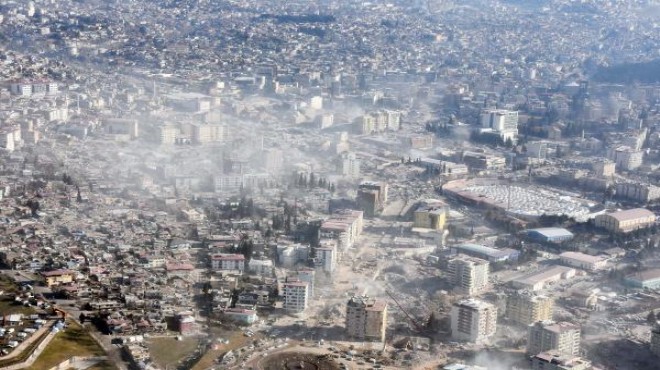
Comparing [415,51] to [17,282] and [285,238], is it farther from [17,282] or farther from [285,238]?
[17,282]

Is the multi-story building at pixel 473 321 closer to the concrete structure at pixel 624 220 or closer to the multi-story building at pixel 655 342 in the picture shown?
the multi-story building at pixel 655 342

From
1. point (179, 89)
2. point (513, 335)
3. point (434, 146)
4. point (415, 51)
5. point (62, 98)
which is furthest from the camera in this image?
point (415, 51)

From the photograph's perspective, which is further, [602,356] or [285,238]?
[285,238]

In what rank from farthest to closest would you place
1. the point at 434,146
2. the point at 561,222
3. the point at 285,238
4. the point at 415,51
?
the point at 415,51 → the point at 434,146 → the point at 561,222 → the point at 285,238

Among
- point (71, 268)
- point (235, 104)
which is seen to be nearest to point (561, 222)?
point (71, 268)

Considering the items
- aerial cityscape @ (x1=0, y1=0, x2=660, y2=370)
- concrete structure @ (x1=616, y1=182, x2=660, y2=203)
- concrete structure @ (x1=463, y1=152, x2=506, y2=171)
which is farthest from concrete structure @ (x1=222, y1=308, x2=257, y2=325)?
concrete structure @ (x1=463, y1=152, x2=506, y2=171)

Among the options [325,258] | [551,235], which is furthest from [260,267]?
[551,235]

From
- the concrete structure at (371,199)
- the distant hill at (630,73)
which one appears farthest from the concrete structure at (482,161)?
the distant hill at (630,73)
